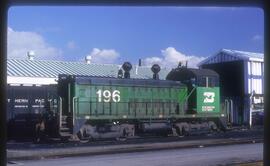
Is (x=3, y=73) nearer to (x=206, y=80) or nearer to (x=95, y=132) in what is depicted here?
(x=95, y=132)

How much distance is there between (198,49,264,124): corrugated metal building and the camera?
23.8 meters

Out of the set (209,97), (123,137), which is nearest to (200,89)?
(209,97)

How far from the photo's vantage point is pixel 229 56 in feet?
83.6

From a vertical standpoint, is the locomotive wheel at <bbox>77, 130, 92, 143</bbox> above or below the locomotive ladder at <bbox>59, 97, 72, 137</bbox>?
below

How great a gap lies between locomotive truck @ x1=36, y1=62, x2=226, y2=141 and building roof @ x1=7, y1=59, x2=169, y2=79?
279 inches

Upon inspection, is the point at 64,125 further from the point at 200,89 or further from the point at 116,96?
the point at 200,89

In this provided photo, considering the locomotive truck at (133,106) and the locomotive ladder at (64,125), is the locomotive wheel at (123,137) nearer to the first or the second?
the locomotive truck at (133,106)

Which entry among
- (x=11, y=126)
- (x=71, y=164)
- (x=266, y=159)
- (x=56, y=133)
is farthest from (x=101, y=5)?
(x=11, y=126)

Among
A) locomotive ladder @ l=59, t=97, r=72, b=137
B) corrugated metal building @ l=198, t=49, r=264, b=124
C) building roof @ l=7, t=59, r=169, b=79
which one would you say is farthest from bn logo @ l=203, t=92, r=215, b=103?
building roof @ l=7, t=59, r=169, b=79

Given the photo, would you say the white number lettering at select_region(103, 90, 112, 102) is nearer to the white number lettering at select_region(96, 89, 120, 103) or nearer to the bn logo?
the white number lettering at select_region(96, 89, 120, 103)

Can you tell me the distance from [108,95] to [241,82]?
9212 millimetres

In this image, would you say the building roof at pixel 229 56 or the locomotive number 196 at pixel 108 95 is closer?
the locomotive number 196 at pixel 108 95

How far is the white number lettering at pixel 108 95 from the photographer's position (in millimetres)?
18019

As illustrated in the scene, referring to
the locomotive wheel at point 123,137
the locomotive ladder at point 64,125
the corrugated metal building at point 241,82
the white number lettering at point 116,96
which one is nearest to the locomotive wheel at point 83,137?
the locomotive ladder at point 64,125
